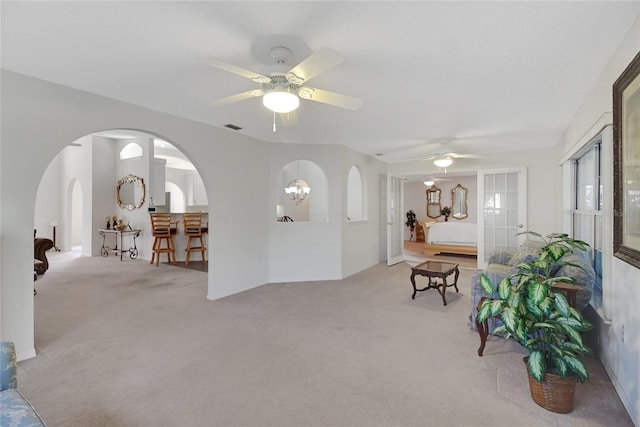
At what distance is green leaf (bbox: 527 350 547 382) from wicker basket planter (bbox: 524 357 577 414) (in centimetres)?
12

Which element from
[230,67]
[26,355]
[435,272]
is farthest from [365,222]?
[26,355]

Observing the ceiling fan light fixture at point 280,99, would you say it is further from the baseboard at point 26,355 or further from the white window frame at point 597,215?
the baseboard at point 26,355

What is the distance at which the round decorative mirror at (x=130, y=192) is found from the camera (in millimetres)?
7345

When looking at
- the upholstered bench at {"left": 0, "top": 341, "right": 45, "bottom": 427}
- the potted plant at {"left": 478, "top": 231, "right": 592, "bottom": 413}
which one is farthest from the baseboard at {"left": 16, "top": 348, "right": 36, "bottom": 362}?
the potted plant at {"left": 478, "top": 231, "right": 592, "bottom": 413}

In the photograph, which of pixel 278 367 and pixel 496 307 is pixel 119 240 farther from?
pixel 496 307

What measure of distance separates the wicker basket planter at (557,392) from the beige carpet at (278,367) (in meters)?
0.05

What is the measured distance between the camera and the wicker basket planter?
181cm

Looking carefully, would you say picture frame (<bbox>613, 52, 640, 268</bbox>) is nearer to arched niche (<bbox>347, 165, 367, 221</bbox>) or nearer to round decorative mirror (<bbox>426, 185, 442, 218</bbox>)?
arched niche (<bbox>347, 165, 367, 221</bbox>)

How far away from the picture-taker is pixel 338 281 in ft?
16.5

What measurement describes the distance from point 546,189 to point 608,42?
3.89 m

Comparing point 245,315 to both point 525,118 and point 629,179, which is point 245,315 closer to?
point 629,179

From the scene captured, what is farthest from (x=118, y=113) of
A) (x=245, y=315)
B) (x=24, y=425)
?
(x=24, y=425)

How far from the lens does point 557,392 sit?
182 centimetres

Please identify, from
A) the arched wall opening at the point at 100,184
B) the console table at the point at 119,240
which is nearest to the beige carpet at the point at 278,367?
the console table at the point at 119,240
